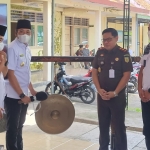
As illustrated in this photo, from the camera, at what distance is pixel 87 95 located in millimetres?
9695

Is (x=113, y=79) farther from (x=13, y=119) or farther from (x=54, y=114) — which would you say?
(x=13, y=119)

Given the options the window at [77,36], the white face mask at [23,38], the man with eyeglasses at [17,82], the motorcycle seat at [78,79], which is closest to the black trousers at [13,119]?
the man with eyeglasses at [17,82]

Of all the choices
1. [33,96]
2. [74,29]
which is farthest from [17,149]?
[74,29]

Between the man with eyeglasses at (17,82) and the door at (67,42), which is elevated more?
the door at (67,42)

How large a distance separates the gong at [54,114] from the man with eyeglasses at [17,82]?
0.50 meters

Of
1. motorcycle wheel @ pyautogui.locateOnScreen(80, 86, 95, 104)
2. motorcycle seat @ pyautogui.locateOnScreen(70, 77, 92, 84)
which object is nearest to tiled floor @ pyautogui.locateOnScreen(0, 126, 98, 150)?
motorcycle wheel @ pyautogui.locateOnScreen(80, 86, 95, 104)

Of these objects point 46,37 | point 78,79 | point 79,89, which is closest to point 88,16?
point 46,37

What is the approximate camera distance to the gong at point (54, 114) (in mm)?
4293

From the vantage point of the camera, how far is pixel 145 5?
909 inches

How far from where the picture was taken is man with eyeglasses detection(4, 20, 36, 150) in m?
3.62

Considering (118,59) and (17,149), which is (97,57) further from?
(17,149)

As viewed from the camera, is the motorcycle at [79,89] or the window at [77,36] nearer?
the motorcycle at [79,89]

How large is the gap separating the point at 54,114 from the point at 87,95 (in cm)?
536

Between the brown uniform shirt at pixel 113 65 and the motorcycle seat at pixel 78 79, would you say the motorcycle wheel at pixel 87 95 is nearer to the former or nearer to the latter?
the motorcycle seat at pixel 78 79
